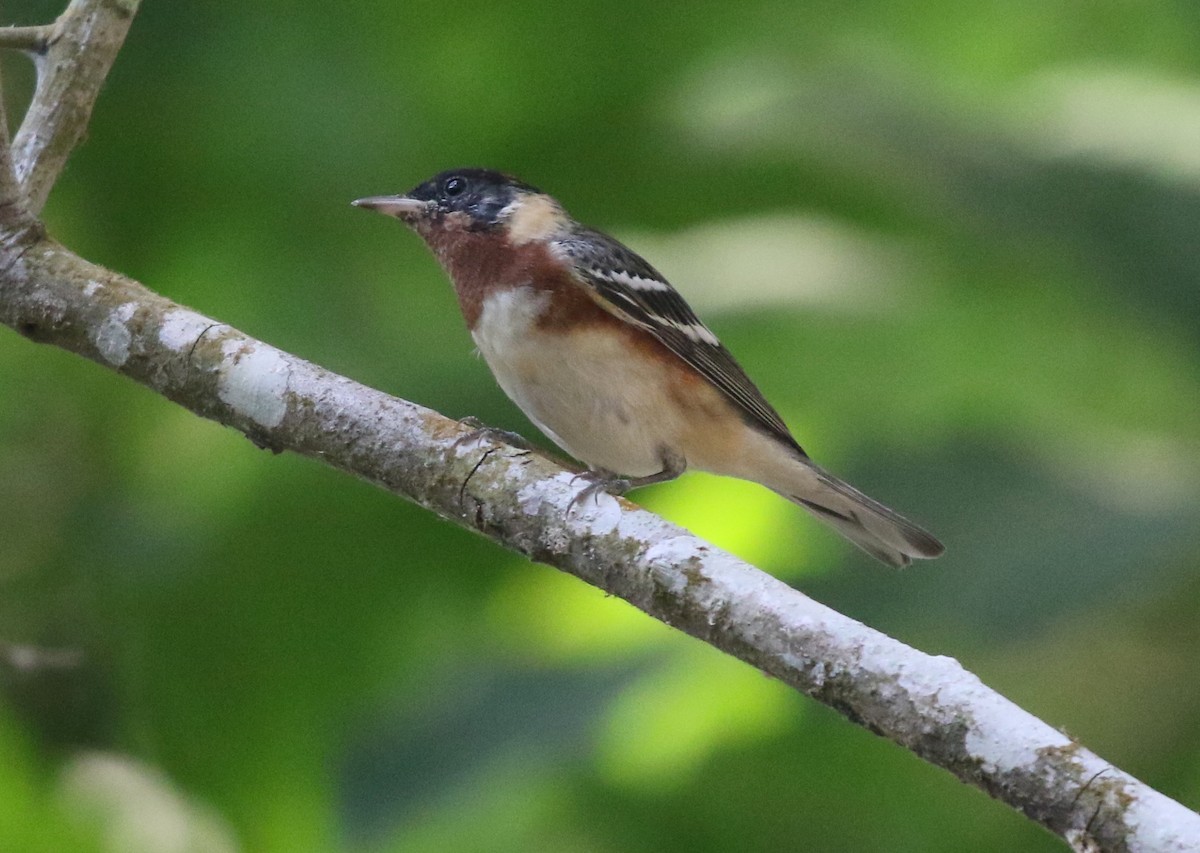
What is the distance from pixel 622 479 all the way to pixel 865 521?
4.54 feet

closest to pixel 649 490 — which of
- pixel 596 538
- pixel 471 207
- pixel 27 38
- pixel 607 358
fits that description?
pixel 607 358

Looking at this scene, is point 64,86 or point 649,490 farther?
point 649,490

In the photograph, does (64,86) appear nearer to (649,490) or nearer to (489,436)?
(489,436)

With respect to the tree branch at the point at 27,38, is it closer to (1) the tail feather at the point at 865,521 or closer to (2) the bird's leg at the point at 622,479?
(2) the bird's leg at the point at 622,479

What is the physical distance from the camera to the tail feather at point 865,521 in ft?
14.6

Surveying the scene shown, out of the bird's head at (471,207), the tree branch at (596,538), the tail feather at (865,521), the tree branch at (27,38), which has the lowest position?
the tree branch at (596,538)

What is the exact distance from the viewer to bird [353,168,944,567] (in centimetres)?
437

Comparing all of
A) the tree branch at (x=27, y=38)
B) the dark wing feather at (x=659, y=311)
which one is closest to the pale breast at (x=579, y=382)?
the dark wing feather at (x=659, y=311)

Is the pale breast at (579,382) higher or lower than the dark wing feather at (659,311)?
lower

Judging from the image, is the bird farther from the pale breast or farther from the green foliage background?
the green foliage background

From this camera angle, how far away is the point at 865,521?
470 cm

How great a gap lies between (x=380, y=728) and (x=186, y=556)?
2.98 ft

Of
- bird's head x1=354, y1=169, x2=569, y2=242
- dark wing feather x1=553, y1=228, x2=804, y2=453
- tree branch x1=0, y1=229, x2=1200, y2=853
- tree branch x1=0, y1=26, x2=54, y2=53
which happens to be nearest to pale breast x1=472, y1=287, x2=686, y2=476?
dark wing feather x1=553, y1=228, x2=804, y2=453

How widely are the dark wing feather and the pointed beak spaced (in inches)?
20.7
